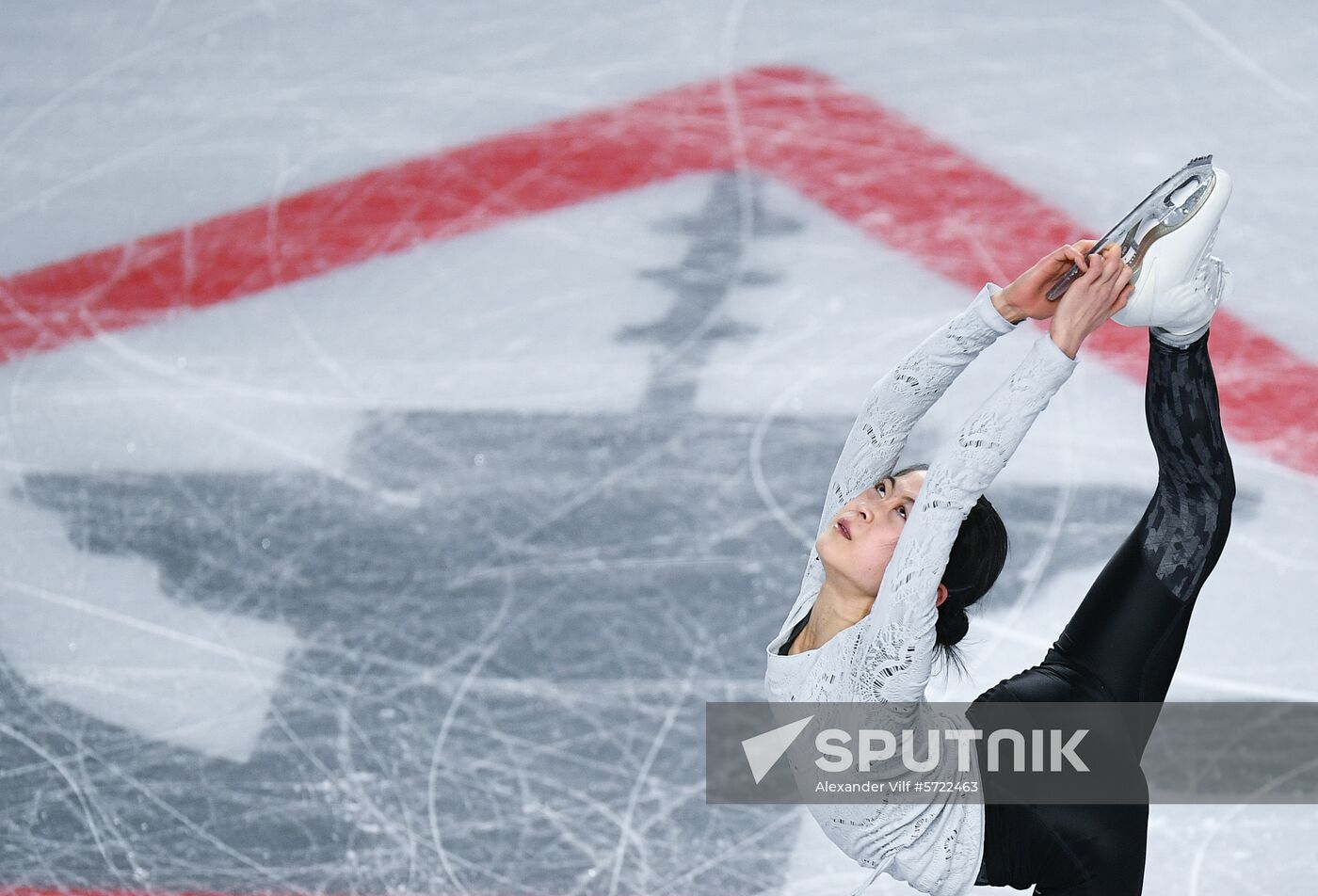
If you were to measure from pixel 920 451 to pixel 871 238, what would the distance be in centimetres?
102

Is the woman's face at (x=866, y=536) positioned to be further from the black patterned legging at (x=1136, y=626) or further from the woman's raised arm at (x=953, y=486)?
the black patterned legging at (x=1136, y=626)

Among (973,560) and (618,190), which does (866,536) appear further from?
(618,190)

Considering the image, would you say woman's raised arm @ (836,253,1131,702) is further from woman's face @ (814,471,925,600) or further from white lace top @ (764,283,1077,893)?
woman's face @ (814,471,925,600)

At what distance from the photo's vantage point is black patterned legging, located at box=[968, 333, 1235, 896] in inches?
89.5

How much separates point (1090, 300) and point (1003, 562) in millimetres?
448

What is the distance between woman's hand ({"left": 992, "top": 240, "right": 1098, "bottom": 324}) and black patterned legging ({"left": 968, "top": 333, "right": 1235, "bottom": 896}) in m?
0.24

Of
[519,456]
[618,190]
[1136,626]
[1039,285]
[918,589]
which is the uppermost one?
[1039,285]

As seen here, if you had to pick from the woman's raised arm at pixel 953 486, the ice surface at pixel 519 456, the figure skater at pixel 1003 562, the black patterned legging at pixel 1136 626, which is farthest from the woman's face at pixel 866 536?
the ice surface at pixel 519 456

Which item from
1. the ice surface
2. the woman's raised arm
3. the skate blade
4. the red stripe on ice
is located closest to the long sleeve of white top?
the woman's raised arm

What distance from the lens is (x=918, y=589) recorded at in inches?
77.4

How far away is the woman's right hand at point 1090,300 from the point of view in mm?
1957

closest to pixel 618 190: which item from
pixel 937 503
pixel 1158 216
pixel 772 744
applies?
pixel 772 744

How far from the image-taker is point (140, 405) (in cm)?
411

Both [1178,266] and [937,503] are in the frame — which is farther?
A: [1178,266]
